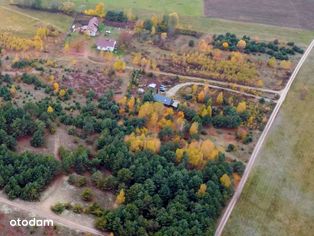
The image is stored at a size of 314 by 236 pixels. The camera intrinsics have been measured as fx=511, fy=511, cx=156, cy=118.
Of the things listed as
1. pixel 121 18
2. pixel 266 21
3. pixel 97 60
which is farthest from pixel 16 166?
pixel 266 21

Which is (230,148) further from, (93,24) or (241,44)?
(93,24)

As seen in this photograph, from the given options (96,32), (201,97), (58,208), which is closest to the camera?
(58,208)

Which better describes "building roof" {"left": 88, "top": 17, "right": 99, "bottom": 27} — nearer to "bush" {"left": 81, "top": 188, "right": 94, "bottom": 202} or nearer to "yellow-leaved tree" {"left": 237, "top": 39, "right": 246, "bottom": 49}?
"yellow-leaved tree" {"left": 237, "top": 39, "right": 246, "bottom": 49}

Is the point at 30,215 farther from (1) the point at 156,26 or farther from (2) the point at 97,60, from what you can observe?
(1) the point at 156,26

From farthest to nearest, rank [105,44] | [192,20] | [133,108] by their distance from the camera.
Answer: [192,20] < [105,44] < [133,108]

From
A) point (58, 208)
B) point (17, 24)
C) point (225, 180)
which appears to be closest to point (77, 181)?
point (58, 208)

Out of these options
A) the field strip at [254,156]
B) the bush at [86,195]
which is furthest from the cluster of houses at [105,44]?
the bush at [86,195]
